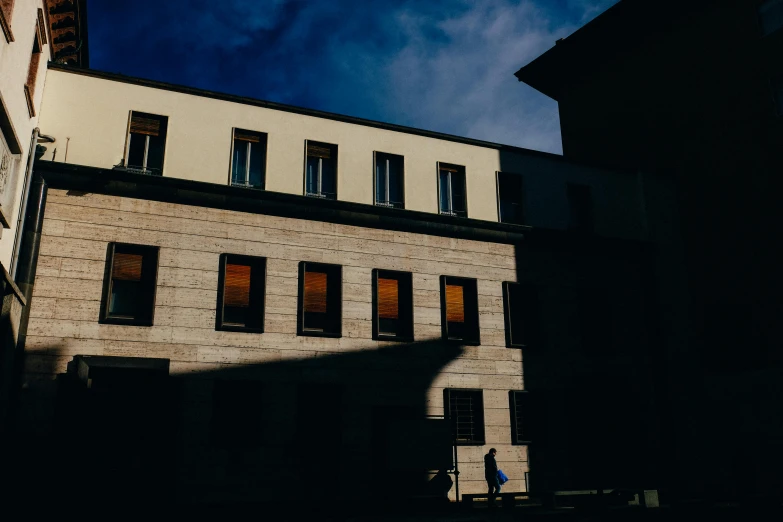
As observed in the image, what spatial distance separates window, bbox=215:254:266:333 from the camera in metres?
18.8

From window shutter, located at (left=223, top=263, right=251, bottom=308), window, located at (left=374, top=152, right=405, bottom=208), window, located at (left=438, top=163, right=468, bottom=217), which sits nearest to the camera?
window shutter, located at (left=223, top=263, right=251, bottom=308)

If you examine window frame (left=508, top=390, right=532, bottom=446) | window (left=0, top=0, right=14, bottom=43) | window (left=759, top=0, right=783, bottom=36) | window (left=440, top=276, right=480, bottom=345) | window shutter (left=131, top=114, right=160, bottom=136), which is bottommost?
window frame (left=508, top=390, right=532, bottom=446)

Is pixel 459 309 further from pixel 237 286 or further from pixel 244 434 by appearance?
pixel 244 434

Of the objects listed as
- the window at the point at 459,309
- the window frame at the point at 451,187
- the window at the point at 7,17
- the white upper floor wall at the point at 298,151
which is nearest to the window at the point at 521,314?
the window at the point at 459,309

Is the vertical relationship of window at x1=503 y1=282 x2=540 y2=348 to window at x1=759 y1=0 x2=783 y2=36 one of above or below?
below

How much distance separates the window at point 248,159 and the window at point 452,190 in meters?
6.14

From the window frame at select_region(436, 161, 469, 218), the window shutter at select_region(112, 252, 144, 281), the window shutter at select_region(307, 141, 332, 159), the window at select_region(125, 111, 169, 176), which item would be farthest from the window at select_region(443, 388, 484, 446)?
the window at select_region(125, 111, 169, 176)

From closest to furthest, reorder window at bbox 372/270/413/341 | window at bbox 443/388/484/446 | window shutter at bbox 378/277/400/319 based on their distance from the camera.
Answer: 1. window at bbox 443/388/484/446
2. window at bbox 372/270/413/341
3. window shutter at bbox 378/277/400/319

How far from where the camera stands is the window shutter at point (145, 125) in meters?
19.4

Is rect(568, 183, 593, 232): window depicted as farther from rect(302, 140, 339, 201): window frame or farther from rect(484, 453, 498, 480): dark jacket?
rect(484, 453, 498, 480): dark jacket

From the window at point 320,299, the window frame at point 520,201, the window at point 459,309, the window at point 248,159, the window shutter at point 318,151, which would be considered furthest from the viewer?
the window frame at point 520,201

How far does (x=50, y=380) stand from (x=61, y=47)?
993 cm

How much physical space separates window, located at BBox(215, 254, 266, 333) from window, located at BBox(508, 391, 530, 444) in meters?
8.51

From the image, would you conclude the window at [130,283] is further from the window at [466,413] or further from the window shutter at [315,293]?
the window at [466,413]
